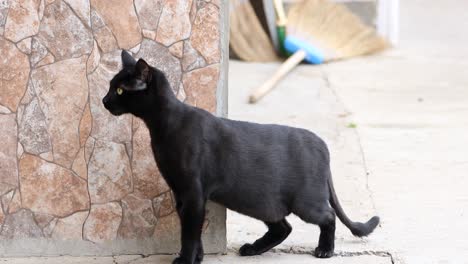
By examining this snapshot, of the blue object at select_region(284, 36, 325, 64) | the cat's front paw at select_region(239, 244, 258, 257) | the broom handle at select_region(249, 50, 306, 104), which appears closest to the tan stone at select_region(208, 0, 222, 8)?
the cat's front paw at select_region(239, 244, 258, 257)

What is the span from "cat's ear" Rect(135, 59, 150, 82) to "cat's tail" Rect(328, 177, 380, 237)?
3.53 feet

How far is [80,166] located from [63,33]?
0.64m

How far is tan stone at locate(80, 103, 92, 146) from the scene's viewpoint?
479 cm

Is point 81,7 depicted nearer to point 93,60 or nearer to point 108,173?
point 93,60

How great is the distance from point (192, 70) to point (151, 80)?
374 millimetres

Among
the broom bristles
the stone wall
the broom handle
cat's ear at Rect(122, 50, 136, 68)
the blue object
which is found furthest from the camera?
the broom bristles

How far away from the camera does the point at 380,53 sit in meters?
9.72

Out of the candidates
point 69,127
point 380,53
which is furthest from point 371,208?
point 380,53

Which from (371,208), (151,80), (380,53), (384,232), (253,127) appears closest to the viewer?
(151,80)

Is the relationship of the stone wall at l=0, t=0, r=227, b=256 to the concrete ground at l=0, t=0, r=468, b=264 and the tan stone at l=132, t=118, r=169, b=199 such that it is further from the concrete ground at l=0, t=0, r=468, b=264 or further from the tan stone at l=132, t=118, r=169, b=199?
the concrete ground at l=0, t=0, r=468, b=264

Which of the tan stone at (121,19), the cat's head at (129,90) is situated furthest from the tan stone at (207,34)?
the cat's head at (129,90)

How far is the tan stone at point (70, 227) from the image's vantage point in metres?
4.89

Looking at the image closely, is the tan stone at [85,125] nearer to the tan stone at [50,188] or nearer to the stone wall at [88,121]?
the stone wall at [88,121]

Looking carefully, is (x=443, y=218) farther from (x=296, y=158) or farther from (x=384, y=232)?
(x=296, y=158)
